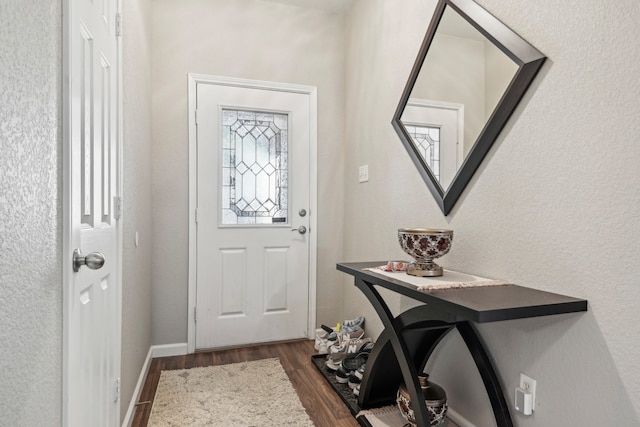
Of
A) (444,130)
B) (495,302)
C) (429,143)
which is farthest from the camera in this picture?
(429,143)

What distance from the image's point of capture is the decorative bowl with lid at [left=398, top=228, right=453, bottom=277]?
165 centimetres

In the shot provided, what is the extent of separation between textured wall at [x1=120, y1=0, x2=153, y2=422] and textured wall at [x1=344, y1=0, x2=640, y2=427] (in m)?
Result: 1.62

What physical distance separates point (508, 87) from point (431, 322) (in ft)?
3.53

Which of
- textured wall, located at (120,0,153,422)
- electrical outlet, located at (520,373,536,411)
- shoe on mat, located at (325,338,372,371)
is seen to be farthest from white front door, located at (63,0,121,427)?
electrical outlet, located at (520,373,536,411)

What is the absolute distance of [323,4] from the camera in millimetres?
3107

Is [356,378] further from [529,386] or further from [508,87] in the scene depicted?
[508,87]

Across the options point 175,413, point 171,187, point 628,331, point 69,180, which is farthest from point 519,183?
point 171,187

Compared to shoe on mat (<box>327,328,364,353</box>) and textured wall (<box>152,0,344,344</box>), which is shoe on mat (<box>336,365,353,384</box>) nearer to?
shoe on mat (<box>327,328,364,353</box>)

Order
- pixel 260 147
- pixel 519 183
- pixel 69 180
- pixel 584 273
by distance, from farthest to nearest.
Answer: pixel 260 147 < pixel 519 183 < pixel 584 273 < pixel 69 180

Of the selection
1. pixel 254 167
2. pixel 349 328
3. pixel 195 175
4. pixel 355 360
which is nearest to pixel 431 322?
pixel 355 360

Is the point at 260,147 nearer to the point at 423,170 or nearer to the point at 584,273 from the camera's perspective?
the point at 423,170

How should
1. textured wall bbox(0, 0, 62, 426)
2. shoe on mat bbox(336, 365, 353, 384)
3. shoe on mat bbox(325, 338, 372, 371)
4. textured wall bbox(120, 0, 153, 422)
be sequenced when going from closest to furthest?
textured wall bbox(0, 0, 62, 426) → textured wall bbox(120, 0, 153, 422) → shoe on mat bbox(336, 365, 353, 384) → shoe on mat bbox(325, 338, 372, 371)

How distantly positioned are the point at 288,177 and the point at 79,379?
7.30 feet

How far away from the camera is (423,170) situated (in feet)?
6.95
